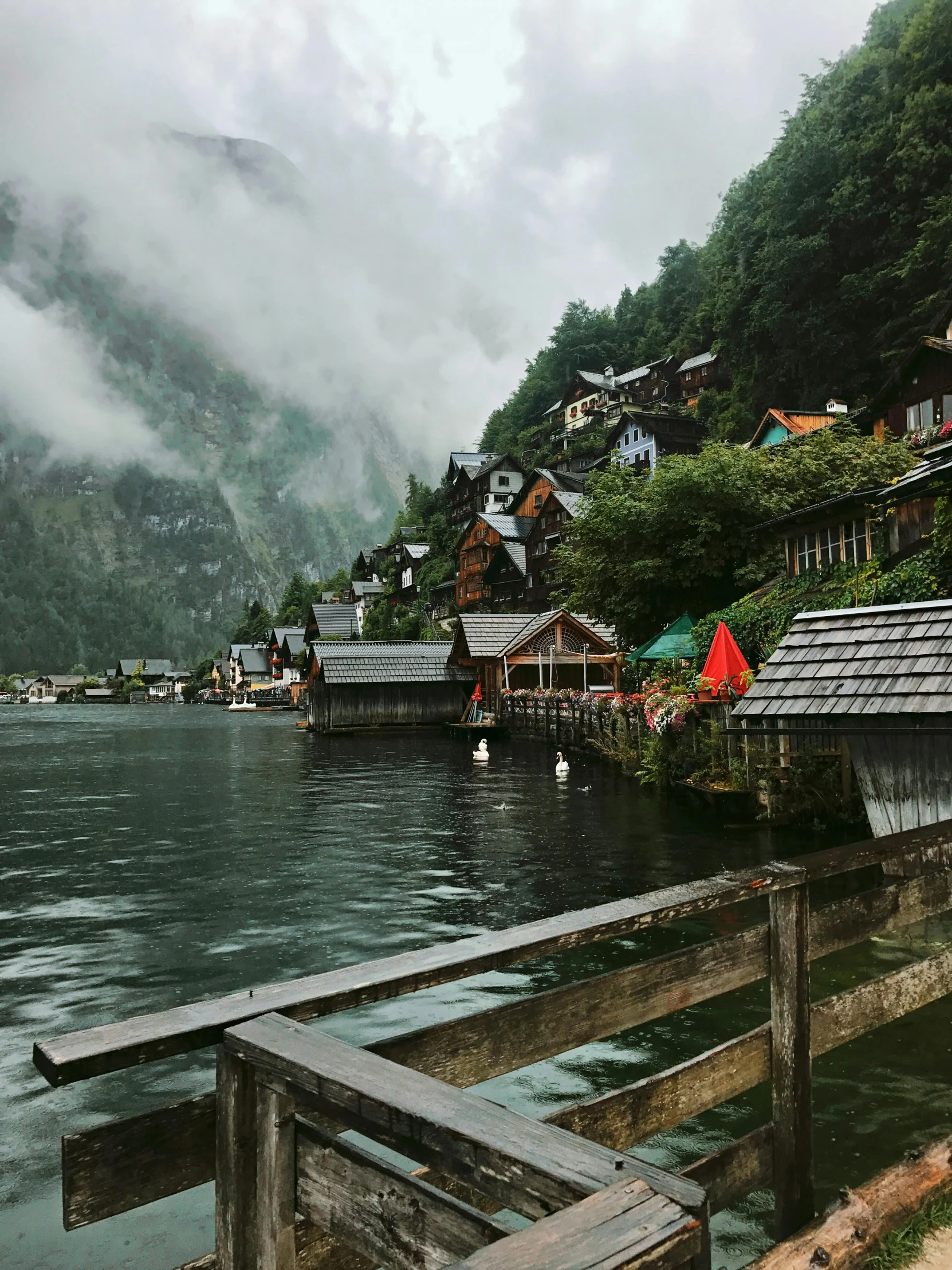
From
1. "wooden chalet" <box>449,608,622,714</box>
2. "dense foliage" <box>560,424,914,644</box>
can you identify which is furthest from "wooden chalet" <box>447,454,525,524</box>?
"dense foliage" <box>560,424,914,644</box>

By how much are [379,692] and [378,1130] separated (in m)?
A: 46.6

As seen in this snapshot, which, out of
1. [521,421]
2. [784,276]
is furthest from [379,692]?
[521,421]

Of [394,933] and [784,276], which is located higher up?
[784,276]

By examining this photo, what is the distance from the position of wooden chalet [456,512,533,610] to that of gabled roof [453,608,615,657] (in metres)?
22.6

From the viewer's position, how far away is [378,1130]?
1736 mm

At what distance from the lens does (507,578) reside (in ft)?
230

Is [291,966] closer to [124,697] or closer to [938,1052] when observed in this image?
[938,1052]

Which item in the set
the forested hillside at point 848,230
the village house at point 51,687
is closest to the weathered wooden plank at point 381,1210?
the forested hillside at point 848,230

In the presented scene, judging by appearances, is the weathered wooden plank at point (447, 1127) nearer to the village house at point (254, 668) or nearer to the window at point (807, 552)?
the window at point (807, 552)

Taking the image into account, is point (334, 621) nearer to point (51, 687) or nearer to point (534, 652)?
point (534, 652)

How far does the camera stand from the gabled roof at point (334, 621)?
8781 centimetres

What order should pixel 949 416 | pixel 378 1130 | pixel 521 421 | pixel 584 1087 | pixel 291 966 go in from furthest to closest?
pixel 521 421 < pixel 949 416 < pixel 291 966 < pixel 584 1087 < pixel 378 1130

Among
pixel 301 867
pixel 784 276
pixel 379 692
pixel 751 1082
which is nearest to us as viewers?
pixel 751 1082

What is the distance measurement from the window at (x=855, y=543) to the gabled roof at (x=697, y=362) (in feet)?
188
